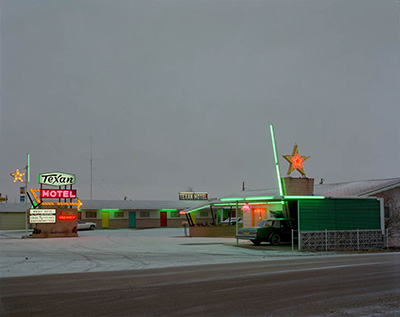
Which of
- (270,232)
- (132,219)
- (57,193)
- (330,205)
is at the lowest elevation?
(132,219)

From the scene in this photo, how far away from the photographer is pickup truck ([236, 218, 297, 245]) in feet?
89.6

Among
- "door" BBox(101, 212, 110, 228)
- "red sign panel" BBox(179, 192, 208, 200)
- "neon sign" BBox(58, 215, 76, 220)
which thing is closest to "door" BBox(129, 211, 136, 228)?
"door" BBox(101, 212, 110, 228)

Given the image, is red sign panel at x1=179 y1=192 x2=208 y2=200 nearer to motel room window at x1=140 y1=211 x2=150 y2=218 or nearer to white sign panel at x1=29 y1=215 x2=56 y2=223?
motel room window at x1=140 y1=211 x2=150 y2=218

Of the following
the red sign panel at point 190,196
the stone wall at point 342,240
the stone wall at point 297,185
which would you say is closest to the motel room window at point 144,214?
the red sign panel at point 190,196

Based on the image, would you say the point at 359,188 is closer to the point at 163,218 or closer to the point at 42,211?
the point at 42,211

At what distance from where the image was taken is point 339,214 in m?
27.1

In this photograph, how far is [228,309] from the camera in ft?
30.0

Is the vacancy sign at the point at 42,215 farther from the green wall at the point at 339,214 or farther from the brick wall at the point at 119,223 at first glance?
the green wall at the point at 339,214

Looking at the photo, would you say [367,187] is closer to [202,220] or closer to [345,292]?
[345,292]

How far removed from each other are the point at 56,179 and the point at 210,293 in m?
31.6

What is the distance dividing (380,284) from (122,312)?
6.72m

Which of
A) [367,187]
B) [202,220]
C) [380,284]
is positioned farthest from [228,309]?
[202,220]

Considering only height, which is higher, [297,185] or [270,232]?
[297,185]

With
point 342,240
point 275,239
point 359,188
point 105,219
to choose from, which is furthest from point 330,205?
point 105,219
